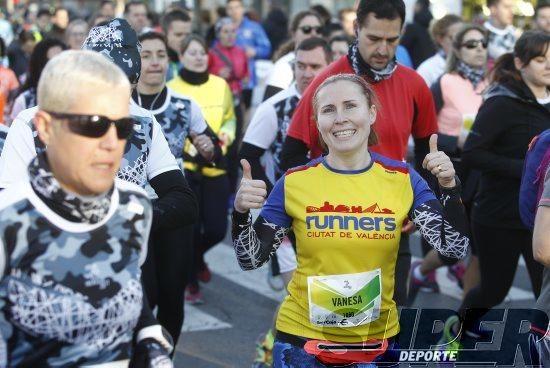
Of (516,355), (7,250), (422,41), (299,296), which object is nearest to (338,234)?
(299,296)

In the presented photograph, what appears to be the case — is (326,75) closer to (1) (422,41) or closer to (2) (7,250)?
(2) (7,250)

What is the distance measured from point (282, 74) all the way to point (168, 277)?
3.49 m

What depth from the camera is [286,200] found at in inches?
173

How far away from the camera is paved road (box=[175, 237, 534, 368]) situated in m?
7.13

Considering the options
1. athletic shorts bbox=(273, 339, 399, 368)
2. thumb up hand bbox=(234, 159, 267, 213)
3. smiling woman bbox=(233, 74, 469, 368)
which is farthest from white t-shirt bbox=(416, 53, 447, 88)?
thumb up hand bbox=(234, 159, 267, 213)

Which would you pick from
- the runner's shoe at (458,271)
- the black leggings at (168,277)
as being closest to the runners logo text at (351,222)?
the black leggings at (168,277)

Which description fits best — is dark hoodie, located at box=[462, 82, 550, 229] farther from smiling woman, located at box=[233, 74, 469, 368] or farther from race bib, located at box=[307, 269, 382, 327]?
race bib, located at box=[307, 269, 382, 327]

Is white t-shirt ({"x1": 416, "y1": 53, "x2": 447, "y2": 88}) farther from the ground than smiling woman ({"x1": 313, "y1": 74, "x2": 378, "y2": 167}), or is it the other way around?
smiling woman ({"x1": 313, "y1": 74, "x2": 378, "y2": 167})

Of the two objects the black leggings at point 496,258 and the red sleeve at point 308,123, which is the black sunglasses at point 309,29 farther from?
the red sleeve at point 308,123

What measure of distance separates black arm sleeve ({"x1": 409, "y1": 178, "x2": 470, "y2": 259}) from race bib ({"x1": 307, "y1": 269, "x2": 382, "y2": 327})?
0.86ft

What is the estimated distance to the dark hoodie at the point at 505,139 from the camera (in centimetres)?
641

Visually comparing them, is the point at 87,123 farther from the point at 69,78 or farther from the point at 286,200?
the point at 286,200

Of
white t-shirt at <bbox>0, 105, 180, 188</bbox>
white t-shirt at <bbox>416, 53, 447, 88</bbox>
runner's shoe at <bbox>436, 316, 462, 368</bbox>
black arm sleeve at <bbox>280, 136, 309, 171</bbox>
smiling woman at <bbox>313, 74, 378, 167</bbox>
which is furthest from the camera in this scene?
white t-shirt at <bbox>416, 53, 447, 88</bbox>

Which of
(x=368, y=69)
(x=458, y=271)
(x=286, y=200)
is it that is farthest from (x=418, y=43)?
(x=286, y=200)
